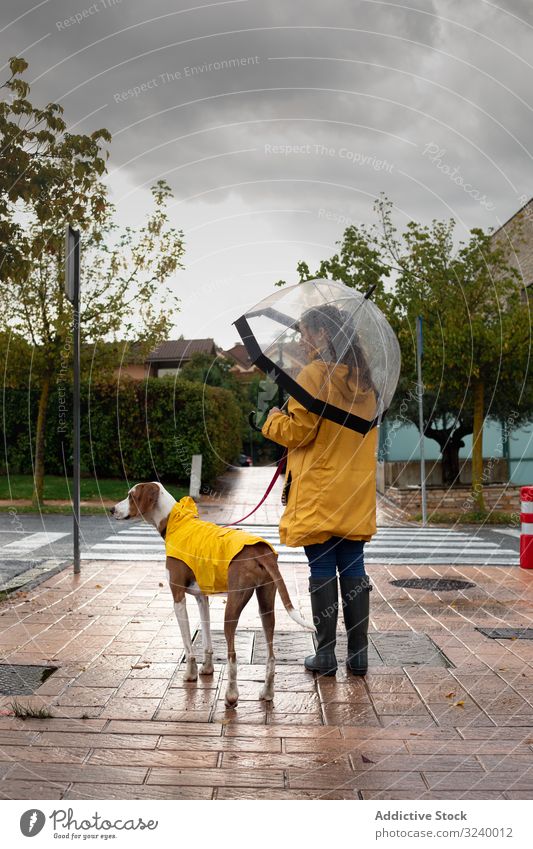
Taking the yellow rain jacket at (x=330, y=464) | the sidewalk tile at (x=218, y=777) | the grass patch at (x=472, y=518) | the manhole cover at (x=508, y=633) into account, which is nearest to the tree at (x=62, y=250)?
the yellow rain jacket at (x=330, y=464)

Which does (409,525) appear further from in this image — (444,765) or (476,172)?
(444,765)

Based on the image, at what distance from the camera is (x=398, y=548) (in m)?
12.5

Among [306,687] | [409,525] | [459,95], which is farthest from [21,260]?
[409,525]

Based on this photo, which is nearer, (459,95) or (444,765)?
(444,765)

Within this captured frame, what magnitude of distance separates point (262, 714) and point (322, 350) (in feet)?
6.73

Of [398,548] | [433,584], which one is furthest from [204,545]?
[398,548]

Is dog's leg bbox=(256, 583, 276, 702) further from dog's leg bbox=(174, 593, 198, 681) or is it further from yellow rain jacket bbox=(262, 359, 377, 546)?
yellow rain jacket bbox=(262, 359, 377, 546)

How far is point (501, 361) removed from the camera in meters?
16.4

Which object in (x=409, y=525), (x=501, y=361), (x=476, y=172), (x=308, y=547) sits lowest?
(x=409, y=525)

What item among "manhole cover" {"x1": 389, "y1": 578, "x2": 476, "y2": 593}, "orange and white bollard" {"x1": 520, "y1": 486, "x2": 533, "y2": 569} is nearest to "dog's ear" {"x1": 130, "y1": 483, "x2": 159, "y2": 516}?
"manhole cover" {"x1": 389, "y1": 578, "x2": 476, "y2": 593}

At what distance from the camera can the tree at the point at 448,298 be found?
1631 cm

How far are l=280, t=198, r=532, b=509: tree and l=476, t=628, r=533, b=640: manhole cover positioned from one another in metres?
9.46

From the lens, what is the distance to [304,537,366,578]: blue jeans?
5262 mm
